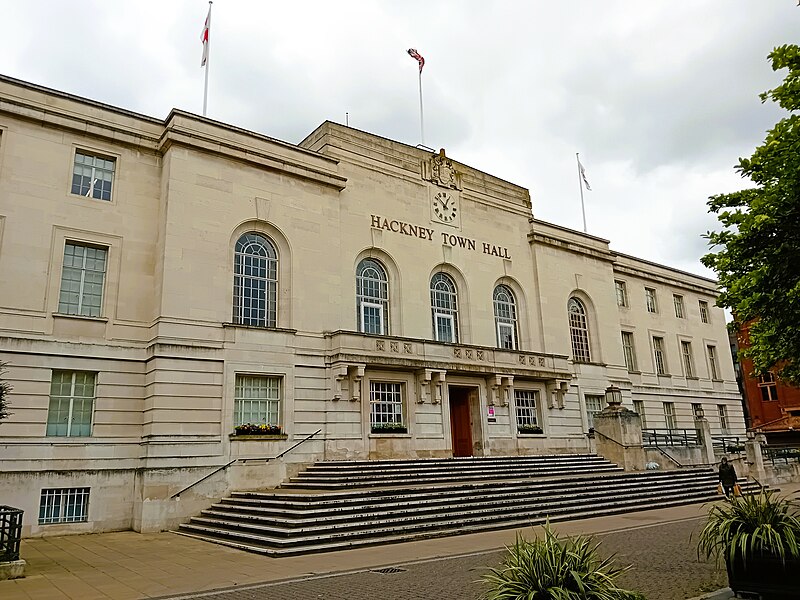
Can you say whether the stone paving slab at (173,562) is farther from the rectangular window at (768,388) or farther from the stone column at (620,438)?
the rectangular window at (768,388)

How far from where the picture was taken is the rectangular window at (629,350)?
36062mm

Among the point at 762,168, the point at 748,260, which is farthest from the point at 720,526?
the point at 762,168

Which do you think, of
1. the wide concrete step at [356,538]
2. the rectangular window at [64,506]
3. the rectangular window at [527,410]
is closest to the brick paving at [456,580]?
the wide concrete step at [356,538]

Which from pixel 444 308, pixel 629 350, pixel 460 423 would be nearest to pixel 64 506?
pixel 460 423

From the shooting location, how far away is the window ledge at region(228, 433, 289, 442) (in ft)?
65.7

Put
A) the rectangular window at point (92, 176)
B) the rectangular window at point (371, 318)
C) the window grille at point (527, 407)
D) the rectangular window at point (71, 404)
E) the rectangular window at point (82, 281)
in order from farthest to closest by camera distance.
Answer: the window grille at point (527, 407) < the rectangular window at point (371, 318) < the rectangular window at point (92, 176) < the rectangular window at point (82, 281) < the rectangular window at point (71, 404)

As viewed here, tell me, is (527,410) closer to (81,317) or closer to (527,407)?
(527,407)

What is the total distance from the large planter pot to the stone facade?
49.9ft

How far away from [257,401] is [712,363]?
3278cm

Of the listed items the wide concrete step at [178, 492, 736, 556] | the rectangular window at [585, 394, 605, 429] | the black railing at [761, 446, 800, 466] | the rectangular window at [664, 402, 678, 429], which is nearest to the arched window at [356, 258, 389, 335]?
the wide concrete step at [178, 492, 736, 556]

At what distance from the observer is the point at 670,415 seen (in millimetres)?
37156

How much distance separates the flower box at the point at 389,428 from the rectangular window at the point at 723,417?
85.7 feet

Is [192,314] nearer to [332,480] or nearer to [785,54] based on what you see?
[332,480]

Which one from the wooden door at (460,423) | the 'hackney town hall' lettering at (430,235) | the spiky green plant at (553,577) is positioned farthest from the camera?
the 'hackney town hall' lettering at (430,235)
